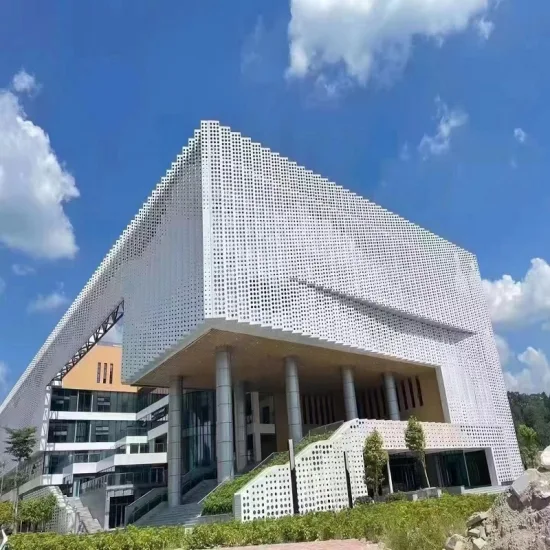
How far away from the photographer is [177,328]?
2905 centimetres

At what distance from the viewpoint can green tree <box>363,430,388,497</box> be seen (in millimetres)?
25031

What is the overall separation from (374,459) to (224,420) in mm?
8702

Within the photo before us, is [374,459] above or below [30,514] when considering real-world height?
above

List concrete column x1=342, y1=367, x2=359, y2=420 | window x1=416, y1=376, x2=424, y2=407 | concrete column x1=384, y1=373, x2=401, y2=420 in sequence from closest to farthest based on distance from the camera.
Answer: concrete column x1=342, y1=367, x2=359, y2=420, concrete column x1=384, y1=373, x2=401, y2=420, window x1=416, y1=376, x2=424, y2=407

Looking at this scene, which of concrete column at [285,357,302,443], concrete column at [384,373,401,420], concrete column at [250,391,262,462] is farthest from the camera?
concrete column at [250,391,262,462]

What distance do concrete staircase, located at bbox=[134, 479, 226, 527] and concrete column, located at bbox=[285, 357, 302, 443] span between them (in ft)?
A: 22.7

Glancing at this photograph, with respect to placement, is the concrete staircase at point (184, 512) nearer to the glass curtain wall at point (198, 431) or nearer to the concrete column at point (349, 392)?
the glass curtain wall at point (198, 431)

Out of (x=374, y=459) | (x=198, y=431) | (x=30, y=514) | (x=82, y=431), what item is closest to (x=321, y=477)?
(x=374, y=459)

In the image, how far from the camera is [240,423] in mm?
38000

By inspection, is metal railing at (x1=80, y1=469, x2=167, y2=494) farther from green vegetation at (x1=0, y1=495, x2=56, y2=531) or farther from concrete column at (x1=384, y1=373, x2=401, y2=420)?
concrete column at (x1=384, y1=373, x2=401, y2=420)

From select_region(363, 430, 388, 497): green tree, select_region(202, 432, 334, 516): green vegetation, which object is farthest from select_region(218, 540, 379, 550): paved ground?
select_region(363, 430, 388, 497): green tree

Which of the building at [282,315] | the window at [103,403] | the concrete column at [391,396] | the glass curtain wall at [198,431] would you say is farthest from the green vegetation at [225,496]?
the window at [103,403]

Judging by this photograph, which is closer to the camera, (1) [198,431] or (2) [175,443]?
(2) [175,443]

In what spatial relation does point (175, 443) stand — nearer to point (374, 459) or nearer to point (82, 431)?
point (374, 459)
